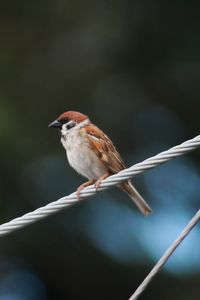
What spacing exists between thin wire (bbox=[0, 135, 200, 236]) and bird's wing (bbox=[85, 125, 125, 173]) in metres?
1.09

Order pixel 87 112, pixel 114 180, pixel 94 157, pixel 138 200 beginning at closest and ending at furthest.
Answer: pixel 114 180, pixel 138 200, pixel 94 157, pixel 87 112

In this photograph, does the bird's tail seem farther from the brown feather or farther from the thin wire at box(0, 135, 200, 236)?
the thin wire at box(0, 135, 200, 236)

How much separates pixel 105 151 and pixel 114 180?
128cm

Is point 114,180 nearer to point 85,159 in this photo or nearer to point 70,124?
point 85,159

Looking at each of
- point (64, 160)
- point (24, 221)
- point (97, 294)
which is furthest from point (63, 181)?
point (24, 221)

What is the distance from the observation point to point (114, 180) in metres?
4.41

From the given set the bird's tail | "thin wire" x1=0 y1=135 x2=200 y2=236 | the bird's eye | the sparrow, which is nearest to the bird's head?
the bird's eye

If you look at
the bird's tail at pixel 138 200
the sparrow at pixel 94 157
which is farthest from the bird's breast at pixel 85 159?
the bird's tail at pixel 138 200

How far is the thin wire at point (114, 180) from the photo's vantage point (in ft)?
13.7

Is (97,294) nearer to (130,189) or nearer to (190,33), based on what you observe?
(190,33)

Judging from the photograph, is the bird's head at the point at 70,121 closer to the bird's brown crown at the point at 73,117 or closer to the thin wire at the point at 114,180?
the bird's brown crown at the point at 73,117

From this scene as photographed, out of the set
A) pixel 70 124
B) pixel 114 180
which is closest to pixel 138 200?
pixel 70 124

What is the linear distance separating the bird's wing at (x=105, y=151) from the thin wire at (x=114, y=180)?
109 centimetres

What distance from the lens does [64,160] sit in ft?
35.3
